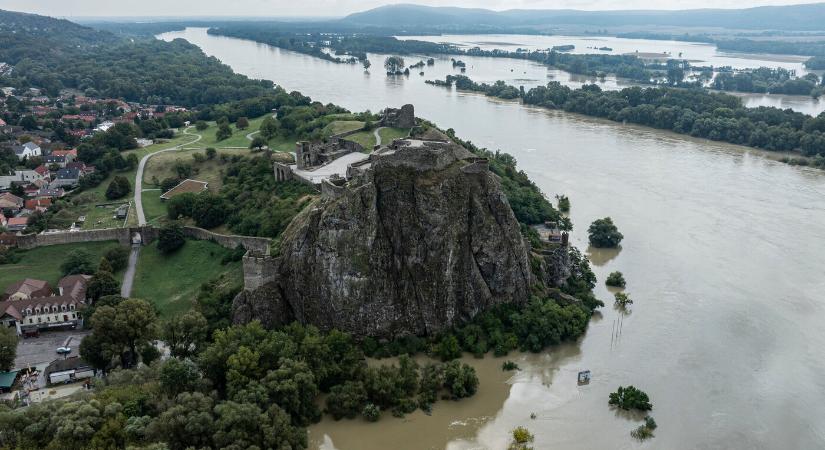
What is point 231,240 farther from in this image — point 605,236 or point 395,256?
point 605,236

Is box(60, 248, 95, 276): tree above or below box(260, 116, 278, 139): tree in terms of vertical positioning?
below

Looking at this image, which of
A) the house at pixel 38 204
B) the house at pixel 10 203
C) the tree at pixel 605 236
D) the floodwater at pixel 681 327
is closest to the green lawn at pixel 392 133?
the floodwater at pixel 681 327

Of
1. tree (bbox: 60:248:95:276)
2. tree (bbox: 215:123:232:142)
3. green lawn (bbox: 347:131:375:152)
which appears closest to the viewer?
tree (bbox: 60:248:95:276)

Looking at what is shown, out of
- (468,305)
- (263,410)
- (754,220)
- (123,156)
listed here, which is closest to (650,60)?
(754,220)

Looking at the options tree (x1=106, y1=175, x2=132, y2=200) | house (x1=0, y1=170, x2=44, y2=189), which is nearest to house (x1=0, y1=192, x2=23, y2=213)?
house (x1=0, y1=170, x2=44, y2=189)

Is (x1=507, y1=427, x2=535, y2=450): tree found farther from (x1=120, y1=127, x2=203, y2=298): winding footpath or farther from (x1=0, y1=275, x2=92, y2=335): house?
(x1=120, y1=127, x2=203, y2=298): winding footpath

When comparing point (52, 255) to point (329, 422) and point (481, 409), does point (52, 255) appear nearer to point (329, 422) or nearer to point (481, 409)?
point (329, 422)

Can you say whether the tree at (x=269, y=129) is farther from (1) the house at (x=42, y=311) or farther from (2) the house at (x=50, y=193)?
(1) the house at (x=42, y=311)

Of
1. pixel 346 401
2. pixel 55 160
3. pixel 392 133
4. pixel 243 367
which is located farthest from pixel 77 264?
pixel 55 160
